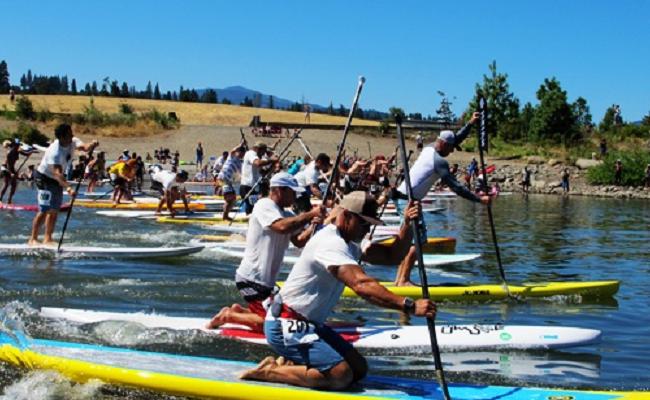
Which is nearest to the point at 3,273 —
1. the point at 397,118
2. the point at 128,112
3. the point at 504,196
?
the point at 397,118

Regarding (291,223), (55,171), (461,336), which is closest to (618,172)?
(55,171)

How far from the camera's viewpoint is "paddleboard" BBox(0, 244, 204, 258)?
532 inches

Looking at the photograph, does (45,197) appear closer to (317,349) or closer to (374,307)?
(374,307)

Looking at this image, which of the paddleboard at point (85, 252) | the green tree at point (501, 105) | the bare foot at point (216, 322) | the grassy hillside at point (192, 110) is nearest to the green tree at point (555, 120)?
the green tree at point (501, 105)

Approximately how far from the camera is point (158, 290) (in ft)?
38.1

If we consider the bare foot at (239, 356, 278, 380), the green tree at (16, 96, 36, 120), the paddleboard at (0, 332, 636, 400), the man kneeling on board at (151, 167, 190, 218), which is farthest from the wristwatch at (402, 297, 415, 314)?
the green tree at (16, 96, 36, 120)

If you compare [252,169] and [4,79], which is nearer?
[252,169]

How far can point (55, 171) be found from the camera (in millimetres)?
12852

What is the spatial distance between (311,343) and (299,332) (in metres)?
0.12

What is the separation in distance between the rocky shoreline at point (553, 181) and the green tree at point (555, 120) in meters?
5.42

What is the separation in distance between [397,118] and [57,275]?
23.0ft

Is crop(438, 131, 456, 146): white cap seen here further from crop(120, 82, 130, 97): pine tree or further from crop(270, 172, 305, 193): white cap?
crop(120, 82, 130, 97): pine tree

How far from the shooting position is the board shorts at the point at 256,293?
811 cm

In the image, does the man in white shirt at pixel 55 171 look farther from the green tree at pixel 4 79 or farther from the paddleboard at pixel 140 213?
the green tree at pixel 4 79
